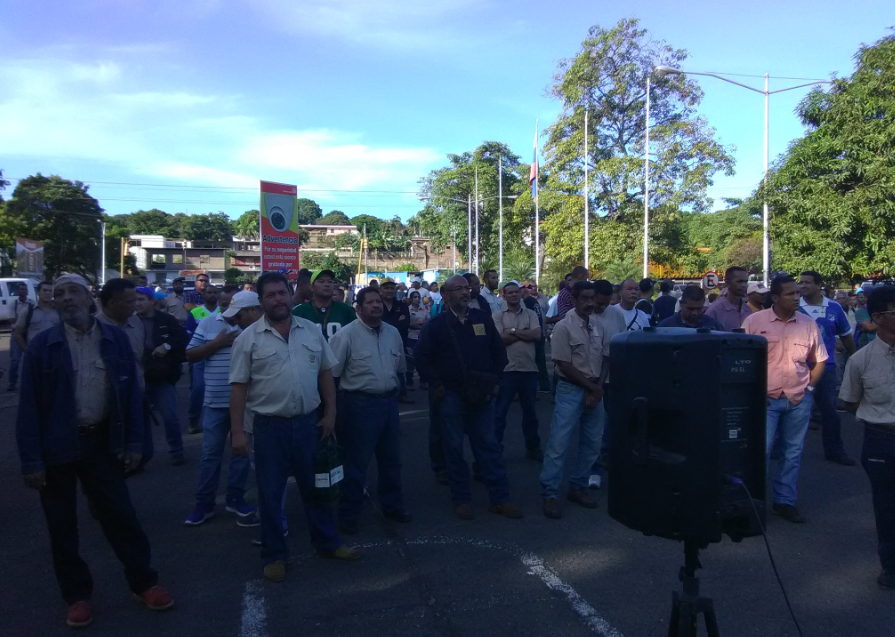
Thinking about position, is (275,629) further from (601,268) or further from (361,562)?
(601,268)

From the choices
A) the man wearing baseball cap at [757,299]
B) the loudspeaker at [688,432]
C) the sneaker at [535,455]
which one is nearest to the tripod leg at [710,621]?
the loudspeaker at [688,432]

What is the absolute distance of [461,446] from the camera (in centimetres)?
585

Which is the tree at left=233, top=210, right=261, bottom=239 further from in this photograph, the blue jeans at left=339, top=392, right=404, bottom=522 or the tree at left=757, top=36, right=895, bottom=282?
the blue jeans at left=339, top=392, right=404, bottom=522

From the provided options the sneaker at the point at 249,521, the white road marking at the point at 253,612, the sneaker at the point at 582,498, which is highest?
the sneaker at the point at 582,498

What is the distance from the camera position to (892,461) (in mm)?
4434

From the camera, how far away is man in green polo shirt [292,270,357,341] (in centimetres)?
631

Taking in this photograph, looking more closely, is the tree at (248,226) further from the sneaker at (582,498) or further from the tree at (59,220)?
the sneaker at (582,498)

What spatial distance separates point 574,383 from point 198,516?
3.11 m

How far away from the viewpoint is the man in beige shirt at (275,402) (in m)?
4.52

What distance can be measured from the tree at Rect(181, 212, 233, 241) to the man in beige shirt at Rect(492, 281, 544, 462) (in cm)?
11771

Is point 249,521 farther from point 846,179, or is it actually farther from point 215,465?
point 846,179

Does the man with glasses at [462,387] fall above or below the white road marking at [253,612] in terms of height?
above

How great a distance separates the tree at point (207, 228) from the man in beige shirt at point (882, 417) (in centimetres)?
12116

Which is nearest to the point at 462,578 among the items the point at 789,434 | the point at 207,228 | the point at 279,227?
the point at 789,434
